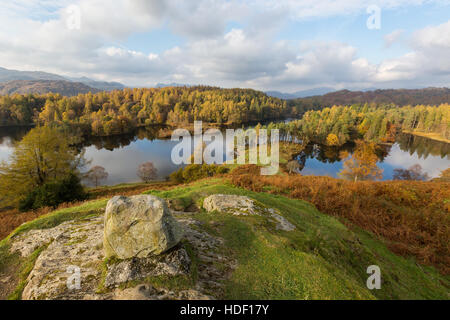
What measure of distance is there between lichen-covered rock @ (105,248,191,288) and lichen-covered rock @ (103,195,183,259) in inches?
7.8

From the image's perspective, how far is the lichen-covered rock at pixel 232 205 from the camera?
1010cm

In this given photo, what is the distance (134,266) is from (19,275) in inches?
179

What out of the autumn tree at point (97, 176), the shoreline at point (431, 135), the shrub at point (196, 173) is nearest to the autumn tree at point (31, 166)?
the autumn tree at point (97, 176)

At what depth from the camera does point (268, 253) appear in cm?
678

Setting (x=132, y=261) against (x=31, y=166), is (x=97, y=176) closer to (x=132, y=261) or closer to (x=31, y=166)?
(x=31, y=166)

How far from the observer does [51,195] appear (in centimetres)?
1817

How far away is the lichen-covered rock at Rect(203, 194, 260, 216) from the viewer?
1010 cm

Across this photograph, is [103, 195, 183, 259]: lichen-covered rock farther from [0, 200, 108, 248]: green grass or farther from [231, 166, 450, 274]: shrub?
[231, 166, 450, 274]: shrub

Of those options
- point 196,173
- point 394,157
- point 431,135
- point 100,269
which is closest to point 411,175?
point 394,157

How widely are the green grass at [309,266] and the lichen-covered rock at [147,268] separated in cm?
154

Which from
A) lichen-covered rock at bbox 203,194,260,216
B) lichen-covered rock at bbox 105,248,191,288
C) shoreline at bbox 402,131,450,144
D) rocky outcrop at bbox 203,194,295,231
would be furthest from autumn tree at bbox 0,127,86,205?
shoreline at bbox 402,131,450,144

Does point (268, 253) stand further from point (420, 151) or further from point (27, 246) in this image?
point (420, 151)

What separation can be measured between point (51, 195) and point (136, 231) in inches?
733

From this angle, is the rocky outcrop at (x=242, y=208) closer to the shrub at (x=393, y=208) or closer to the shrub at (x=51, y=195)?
the shrub at (x=393, y=208)
